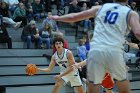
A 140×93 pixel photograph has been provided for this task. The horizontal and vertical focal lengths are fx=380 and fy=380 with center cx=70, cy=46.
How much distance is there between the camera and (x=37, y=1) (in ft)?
50.3

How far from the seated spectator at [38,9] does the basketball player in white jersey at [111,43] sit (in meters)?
10.3

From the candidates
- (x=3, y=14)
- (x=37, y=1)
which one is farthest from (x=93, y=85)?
(x=37, y=1)

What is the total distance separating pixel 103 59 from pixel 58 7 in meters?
12.1

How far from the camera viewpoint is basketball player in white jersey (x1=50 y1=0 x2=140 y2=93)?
484 centimetres

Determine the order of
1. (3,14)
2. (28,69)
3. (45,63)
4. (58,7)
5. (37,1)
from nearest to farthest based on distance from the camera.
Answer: (28,69) → (45,63) → (3,14) → (37,1) → (58,7)

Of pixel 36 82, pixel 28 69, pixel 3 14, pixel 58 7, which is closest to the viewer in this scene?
pixel 28 69

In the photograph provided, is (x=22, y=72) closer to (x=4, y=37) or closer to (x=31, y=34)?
(x=4, y=37)

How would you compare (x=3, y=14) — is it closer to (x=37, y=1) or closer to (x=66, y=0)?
(x=37, y=1)

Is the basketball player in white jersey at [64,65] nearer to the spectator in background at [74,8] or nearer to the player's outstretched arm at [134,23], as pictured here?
the player's outstretched arm at [134,23]

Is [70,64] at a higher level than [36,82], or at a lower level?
higher

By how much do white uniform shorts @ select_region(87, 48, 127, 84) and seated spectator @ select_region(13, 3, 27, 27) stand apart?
957cm

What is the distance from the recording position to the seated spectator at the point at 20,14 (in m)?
14.2

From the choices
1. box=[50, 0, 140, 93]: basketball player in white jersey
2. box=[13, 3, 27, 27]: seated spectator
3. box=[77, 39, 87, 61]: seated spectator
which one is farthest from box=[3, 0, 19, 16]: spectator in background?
box=[50, 0, 140, 93]: basketball player in white jersey

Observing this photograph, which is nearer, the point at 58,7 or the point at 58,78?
the point at 58,78
